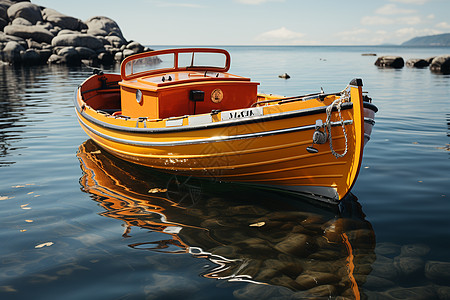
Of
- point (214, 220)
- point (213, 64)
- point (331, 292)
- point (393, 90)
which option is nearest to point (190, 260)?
point (214, 220)

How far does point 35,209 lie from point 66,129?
24.0 ft

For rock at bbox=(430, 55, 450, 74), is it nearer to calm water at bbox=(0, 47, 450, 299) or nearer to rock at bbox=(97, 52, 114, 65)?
calm water at bbox=(0, 47, 450, 299)

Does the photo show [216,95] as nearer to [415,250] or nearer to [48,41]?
[415,250]

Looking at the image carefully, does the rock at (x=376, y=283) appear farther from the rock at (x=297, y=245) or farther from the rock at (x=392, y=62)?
the rock at (x=392, y=62)

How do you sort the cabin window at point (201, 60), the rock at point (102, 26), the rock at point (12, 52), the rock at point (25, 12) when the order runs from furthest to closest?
the rock at point (102, 26)
the rock at point (25, 12)
the rock at point (12, 52)
the cabin window at point (201, 60)

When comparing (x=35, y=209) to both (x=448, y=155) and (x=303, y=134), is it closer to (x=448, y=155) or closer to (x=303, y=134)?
(x=303, y=134)

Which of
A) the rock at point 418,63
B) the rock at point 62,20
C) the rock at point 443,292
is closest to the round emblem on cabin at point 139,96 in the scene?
the rock at point 443,292

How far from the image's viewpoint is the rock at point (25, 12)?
52.9 m

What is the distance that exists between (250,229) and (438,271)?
2520 mm

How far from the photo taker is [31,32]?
49000 mm

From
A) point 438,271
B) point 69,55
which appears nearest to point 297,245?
point 438,271

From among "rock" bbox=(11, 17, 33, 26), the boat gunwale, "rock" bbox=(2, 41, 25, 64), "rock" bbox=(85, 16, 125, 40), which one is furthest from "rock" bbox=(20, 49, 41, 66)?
the boat gunwale

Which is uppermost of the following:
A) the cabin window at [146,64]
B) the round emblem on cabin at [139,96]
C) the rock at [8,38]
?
the rock at [8,38]

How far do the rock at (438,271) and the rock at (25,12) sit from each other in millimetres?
59844
